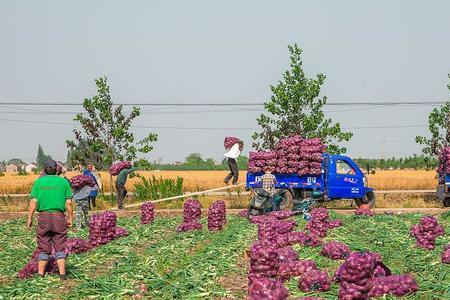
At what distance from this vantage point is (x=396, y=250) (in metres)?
11.7

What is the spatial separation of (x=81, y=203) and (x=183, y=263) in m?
6.62

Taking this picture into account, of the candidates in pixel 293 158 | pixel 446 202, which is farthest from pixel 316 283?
pixel 446 202

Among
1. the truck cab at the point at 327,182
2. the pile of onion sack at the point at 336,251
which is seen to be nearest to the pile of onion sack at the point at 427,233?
the pile of onion sack at the point at 336,251

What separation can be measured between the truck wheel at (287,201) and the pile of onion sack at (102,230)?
7.83m

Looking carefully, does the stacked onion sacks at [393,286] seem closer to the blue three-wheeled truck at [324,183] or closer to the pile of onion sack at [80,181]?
the pile of onion sack at [80,181]

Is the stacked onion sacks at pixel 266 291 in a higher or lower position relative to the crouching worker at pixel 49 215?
lower

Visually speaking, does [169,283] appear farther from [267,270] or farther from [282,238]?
[282,238]

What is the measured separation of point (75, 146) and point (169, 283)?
19074mm

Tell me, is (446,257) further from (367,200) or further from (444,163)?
(444,163)

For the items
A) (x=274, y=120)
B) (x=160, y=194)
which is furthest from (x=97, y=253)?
(x=274, y=120)

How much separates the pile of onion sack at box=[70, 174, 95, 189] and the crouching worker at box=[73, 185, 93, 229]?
103mm

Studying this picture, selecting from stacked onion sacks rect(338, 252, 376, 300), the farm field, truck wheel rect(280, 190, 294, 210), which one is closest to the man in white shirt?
truck wheel rect(280, 190, 294, 210)

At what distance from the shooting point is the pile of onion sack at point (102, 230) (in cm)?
1353

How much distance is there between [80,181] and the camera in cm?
1609
